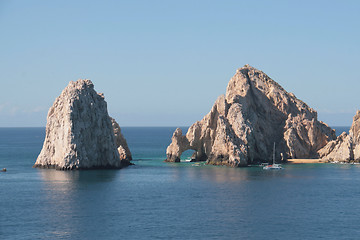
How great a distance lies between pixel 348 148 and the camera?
171 metres

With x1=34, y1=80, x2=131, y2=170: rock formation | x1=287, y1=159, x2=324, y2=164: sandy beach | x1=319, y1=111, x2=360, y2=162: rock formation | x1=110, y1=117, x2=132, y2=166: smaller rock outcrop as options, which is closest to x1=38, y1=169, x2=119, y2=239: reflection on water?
x1=34, y1=80, x2=131, y2=170: rock formation

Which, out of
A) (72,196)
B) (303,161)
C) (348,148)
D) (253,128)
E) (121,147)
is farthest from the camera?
(253,128)

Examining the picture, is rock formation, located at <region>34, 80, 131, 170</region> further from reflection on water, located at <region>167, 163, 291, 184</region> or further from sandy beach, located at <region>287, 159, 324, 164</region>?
sandy beach, located at <region>287, 159, 324, 164</region>

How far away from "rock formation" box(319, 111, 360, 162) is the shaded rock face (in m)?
8.50

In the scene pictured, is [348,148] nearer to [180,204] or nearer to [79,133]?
[79,133]

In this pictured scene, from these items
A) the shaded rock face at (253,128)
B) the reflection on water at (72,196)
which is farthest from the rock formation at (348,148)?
the reflection on water at (72,196)

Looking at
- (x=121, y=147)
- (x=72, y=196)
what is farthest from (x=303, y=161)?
(x=72, y=196)

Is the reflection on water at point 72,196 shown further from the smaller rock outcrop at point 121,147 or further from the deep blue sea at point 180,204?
the smaller rock outcrop at point 121,147

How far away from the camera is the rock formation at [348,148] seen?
170875mm

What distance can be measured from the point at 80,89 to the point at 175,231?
255 ft

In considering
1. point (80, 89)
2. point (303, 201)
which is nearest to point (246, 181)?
point (303, 201)

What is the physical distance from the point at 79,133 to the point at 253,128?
53.0 metres

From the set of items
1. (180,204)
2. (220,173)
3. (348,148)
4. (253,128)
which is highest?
(253,128)

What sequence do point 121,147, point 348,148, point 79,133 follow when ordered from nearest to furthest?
1. point 79,133
2. point 348,148
3. point 121,147
